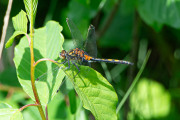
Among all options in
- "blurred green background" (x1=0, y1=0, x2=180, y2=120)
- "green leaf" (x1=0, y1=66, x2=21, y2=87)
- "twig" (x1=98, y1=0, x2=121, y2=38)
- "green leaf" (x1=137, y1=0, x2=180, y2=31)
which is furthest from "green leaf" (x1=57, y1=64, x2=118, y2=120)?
"green leaf" (x1=0, y1=66, x2=21, y2=87)

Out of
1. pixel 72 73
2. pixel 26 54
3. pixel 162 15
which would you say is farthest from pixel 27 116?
pixel 162 15

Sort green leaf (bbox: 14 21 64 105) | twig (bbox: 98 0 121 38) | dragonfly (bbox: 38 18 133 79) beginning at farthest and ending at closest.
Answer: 1. twig (bbox: 98 0 121 38)
2. dragonfly (bbox: 38 18 133 79)
3. green leaf (bbox: 14 21 64 105)

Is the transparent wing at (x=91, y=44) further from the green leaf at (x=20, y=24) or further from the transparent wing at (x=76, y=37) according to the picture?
the green leaf at (x=20, y=24)

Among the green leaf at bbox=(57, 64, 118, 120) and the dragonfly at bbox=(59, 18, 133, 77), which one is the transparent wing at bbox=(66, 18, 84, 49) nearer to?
the dragonfly at bbox=(59, 18, 133, 77)

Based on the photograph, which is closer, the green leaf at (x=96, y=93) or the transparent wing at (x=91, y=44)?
the green leaf at (x=96, y=93)

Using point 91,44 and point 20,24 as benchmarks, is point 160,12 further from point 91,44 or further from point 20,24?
point 20,24

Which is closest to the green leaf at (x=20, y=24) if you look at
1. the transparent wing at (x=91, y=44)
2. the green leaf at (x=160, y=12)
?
the transparent wing at (x=91, y=44)

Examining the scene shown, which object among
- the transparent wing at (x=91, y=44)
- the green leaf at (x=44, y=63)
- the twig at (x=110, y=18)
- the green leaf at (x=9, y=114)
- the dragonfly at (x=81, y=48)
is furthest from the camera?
the twig at (x=110, y=18)
